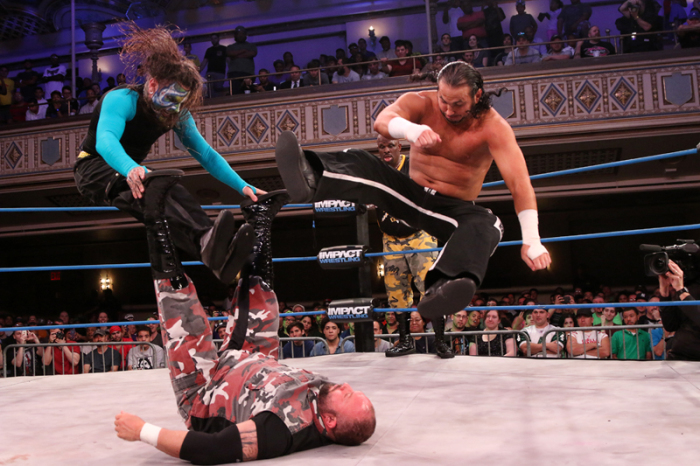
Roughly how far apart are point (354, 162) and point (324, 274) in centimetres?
812

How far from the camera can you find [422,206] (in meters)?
1.98

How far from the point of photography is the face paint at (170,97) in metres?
1.85

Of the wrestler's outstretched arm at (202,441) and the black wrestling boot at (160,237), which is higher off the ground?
the black wrestling boot at (160,237)

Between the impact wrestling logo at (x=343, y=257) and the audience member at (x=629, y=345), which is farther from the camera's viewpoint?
the audience member at (x=629, y=345)

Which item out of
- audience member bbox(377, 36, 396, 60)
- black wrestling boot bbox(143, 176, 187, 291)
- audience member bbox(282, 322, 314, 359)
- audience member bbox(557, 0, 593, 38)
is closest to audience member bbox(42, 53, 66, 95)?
audience member bbox(377, 36, 396, 60)

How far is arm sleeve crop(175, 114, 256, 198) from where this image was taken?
2.06 meters

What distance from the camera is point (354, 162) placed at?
189 cm

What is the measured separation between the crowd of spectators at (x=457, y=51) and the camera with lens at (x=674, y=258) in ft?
16.0

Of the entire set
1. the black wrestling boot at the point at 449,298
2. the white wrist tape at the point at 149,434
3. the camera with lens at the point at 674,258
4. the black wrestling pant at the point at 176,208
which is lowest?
the white wrist tape at the point at 149,434

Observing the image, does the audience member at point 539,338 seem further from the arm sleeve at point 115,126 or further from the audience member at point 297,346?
the arm sleeve at point 115,126

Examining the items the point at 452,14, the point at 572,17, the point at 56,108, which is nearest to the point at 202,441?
the point at 572,17

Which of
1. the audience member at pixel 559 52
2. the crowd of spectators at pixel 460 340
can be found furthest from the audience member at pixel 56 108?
the audience member at pixel 559 52

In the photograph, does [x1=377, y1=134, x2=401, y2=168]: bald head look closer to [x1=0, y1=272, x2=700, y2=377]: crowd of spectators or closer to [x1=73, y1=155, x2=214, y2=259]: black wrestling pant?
[x1=0, y1=272, x2=700, y2=377]: crowd of spectators

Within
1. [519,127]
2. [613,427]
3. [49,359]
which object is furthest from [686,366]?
[519,127]
